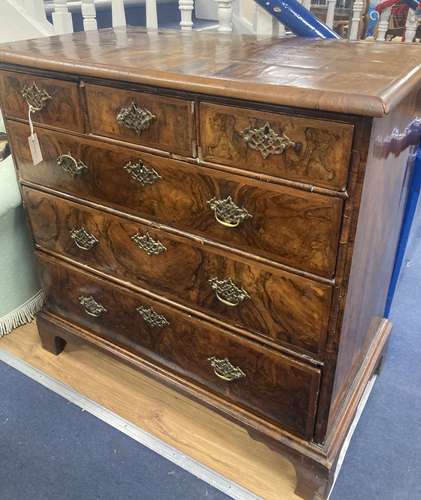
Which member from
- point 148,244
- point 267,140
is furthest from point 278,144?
point 148,244

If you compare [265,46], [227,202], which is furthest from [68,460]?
[265,46]

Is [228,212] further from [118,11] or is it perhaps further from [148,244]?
[118,11]

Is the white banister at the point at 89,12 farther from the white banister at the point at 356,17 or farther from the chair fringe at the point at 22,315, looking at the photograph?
the white banister at the point at 356,17

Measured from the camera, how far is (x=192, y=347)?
3.95 ft

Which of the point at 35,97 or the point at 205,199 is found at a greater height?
the point at 35,97

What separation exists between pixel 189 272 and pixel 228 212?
206 millimetres

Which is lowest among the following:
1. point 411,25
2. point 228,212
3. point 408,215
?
point 408,215

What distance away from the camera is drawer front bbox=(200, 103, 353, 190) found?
2.55 ft

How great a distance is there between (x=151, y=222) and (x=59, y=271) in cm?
44

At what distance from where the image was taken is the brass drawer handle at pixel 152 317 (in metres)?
1.22

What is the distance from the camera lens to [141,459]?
1.29 m

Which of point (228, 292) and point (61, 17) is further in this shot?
point (61, 17)

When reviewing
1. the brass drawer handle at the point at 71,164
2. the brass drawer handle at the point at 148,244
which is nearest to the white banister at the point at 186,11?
the brass drawer handle at the point at 71,164

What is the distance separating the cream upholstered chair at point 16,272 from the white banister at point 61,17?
399 mm
